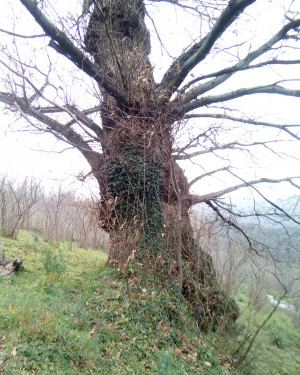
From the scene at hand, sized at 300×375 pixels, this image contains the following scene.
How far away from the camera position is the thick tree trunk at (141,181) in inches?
197

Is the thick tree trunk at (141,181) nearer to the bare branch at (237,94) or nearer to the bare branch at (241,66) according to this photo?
the bare branch at (237,94)

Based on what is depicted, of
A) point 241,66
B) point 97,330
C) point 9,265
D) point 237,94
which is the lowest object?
point 97,330

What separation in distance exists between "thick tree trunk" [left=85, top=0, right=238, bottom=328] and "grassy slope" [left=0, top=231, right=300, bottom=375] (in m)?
0.56

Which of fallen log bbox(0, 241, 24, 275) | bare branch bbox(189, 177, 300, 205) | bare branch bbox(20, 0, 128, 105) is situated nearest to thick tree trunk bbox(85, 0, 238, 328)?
bare branch bbox(20, 0, 128, 105)

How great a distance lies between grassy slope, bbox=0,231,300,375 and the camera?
2.79m

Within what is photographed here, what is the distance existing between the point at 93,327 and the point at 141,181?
287 cm

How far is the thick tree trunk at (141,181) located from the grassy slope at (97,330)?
556 mm

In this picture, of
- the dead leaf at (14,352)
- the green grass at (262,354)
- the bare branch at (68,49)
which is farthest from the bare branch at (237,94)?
the dead leaf at (14,352)

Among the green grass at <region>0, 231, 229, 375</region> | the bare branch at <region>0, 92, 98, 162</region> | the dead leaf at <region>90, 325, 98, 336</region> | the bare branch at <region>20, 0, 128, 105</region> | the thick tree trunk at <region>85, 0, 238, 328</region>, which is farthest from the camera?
the bare branch at <region>0, 92, 98, 162</region>

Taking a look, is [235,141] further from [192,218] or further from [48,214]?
[48,214]

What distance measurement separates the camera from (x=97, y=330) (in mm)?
3561

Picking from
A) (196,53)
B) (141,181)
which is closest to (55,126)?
(141,181)

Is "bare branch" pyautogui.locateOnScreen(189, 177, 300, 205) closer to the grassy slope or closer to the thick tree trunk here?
the thick tree trunk

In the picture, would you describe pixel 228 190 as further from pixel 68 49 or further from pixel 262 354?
pixel 68 49
